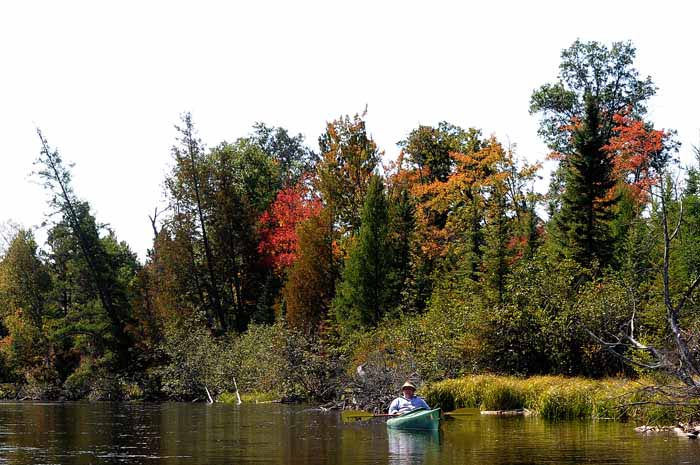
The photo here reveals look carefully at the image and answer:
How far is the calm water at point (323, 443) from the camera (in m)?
20.2

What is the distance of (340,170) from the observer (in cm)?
5594

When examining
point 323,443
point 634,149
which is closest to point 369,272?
point 634,149

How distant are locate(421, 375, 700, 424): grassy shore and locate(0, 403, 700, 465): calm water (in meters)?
0.93

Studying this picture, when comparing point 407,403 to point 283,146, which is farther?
point 283,146

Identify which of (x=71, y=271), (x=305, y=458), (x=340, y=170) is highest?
(x=340, y=170)

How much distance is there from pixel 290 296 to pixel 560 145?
74.1 ft

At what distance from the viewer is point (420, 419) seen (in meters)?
26.3

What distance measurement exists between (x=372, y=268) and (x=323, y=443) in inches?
1012

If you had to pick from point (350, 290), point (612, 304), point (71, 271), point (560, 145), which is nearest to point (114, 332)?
point (71, 271)

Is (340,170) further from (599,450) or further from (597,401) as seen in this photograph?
(599,450)

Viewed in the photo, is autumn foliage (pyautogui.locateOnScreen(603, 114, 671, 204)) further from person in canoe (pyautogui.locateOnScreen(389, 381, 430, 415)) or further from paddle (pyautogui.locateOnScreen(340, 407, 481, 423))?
person in canoe (pyautogui.locateOnScreen(389, 381, 430, 415))

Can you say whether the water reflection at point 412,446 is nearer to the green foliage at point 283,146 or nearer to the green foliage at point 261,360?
the green foliage at point 261,360

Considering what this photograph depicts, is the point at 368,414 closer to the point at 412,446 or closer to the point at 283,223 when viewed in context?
the point at 412,446

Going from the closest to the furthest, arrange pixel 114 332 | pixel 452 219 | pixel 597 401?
1. pixel 597 401
2. pixel 452 219
3. pixel 114 332
